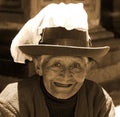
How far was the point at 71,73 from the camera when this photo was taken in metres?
2.01

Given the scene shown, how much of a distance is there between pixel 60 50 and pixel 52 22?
0.17 meters

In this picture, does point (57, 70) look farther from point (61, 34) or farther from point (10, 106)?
point (10, 106)

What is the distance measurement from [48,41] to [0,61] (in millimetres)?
3076

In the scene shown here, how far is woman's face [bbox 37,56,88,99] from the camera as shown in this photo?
2010mm

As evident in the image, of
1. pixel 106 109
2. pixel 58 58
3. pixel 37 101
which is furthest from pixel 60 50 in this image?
pixel 106 109

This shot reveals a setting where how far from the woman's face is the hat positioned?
56 mm

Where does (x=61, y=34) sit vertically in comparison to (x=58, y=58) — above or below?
above

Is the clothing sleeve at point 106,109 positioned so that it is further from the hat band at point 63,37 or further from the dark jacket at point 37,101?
the hat band at point 63,37

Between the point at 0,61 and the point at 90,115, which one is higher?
the point at 90,115

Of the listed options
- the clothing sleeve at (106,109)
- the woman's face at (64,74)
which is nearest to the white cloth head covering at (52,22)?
the woman's face at (64,74)

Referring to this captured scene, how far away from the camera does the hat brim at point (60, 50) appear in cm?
194

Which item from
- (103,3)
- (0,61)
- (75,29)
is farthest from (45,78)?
(103,3)

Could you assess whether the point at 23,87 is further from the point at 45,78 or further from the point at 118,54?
the point at 118,54

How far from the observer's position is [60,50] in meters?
1.95
